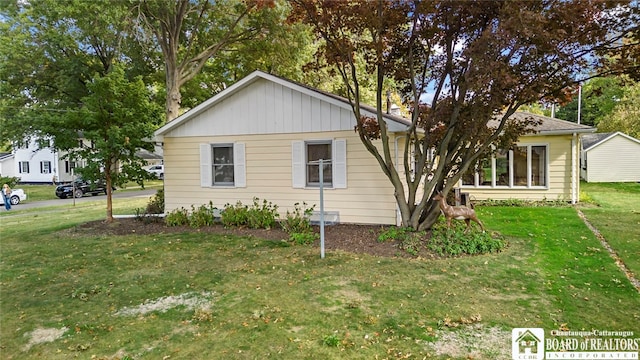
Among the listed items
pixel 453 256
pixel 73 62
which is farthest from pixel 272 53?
pixel 453 256

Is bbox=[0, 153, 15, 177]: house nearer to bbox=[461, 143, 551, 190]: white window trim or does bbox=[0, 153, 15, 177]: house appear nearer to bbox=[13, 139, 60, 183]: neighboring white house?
bbox=[13, 139, 60, 183]: neighboring white house

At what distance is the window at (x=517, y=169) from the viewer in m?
12.5

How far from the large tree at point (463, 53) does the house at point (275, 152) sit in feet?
3.17

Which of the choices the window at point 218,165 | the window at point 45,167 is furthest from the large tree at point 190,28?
the window at point 45,167

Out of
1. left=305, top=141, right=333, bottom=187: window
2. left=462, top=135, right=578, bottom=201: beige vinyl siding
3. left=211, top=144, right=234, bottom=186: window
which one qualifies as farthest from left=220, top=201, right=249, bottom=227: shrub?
left=462, top=135, right=578, bottom=201: beige vinyl siding

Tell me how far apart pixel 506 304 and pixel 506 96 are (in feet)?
13.6

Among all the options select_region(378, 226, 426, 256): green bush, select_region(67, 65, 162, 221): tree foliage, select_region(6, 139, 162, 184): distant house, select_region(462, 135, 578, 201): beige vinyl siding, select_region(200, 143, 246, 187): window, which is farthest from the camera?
select_region(6, 139, 162, 184): distant house

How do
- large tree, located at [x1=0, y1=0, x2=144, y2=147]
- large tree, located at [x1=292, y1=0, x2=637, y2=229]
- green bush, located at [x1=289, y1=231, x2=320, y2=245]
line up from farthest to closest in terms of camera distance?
large tree, located at [x1=0, y1=0, x2=144, y2=147] < green bush, located at [x1=289, y1=231, x2=320, y2=245] < large tree, located at [x1=292, y1=0, x2=637, y2=229]

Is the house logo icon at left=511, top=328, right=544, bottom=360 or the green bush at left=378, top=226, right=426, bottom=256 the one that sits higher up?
the green bush at left=378, top=226, right=426, bottom=256

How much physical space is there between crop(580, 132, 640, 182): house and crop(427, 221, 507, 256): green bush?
17.9m

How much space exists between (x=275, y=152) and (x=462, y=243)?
517cm

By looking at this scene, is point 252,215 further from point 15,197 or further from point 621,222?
point 15,197

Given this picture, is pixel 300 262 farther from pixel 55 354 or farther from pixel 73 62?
pixel 73 62

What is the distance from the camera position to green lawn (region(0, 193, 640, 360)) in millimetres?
3486
